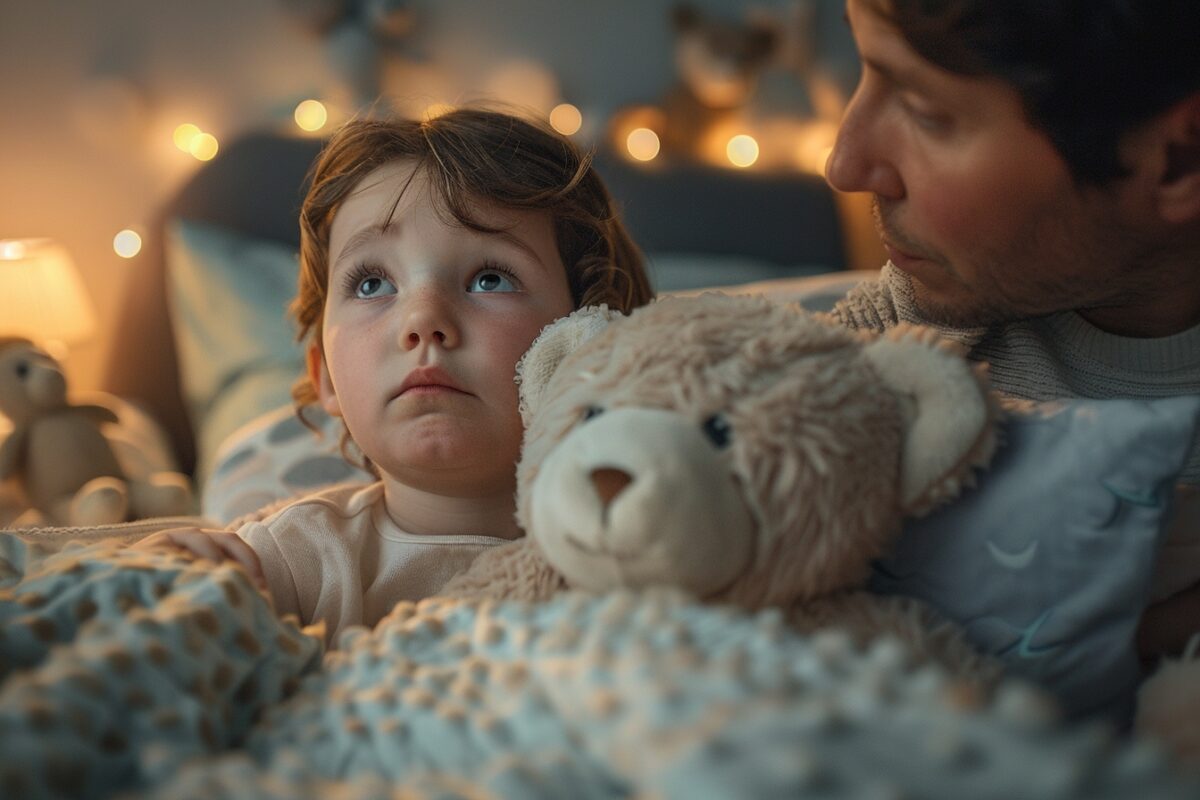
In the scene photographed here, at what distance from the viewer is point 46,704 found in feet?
1.54

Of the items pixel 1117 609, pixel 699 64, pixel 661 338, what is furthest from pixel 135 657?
pixel 699 64

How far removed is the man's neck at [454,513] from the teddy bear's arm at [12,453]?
0.98m

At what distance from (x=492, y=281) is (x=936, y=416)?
0.48 meters

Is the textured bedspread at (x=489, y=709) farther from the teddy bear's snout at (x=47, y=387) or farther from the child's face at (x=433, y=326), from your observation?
the teddy bear's snout at (x=47, y=387)

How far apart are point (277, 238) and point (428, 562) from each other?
4.19 ft

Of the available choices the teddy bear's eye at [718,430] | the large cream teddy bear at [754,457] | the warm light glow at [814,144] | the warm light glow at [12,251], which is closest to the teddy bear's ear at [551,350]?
the large cream teddy bear at [754,457]

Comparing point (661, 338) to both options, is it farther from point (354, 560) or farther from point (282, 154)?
point (282, 154)

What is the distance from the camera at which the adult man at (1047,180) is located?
760 millimetres

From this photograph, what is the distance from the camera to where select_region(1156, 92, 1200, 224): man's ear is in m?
0.80

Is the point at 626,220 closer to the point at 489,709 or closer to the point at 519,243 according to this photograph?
the point at 519,243

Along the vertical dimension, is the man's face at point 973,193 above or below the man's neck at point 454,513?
above

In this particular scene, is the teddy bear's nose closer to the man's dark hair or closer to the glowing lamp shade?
the man's dark hair

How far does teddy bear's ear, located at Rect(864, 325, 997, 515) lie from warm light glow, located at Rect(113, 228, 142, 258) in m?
2.68

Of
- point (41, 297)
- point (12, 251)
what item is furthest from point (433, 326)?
point (12, 251)
